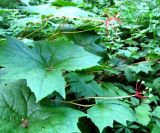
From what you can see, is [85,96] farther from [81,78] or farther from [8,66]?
[8,66]

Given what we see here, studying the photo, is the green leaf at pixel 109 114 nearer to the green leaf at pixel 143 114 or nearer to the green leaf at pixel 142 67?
the green leaf at pixel 143 114

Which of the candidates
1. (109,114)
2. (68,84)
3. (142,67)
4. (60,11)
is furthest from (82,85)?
(142,67)

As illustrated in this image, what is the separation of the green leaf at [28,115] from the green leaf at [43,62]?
4.0 inches

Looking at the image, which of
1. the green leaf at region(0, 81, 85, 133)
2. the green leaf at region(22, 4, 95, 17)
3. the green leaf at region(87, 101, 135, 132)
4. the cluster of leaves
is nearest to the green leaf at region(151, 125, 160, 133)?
the cluster of leaves

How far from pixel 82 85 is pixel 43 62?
0.83 feet

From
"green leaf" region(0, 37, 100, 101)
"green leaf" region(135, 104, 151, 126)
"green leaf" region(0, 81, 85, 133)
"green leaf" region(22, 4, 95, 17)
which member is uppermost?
"green leaf" region(22, 4, 95, 17)

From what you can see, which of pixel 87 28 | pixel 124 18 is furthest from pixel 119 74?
pixel 124 18

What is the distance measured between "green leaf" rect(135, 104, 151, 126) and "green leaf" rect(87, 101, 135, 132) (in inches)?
1.9

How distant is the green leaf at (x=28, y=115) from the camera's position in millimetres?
1141

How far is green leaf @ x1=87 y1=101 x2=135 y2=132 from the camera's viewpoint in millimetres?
1239

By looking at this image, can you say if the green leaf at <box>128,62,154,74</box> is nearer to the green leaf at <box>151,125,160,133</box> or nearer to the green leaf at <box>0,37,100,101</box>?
the green leaf at <box>151,125,160,133</box>

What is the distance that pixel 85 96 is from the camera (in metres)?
1.44

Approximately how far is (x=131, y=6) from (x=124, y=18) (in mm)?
403

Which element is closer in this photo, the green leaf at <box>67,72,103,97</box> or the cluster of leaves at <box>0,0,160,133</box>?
the cluster of leaves at <box>0,0,160,133</box>
